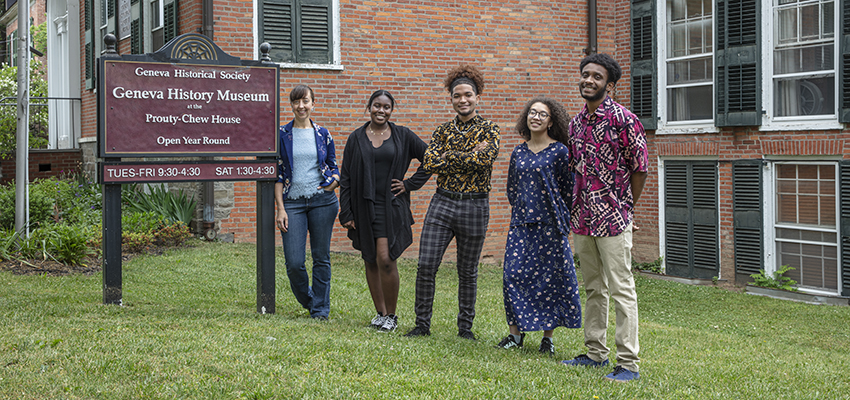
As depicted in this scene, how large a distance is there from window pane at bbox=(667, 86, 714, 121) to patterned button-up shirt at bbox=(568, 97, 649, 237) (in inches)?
396

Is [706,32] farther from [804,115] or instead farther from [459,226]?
[459,226]

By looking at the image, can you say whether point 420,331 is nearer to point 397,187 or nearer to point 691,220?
point 397,187

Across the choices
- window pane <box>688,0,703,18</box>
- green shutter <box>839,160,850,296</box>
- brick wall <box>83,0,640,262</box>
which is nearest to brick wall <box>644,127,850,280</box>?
green shutter <box>839,160,850,296</box>

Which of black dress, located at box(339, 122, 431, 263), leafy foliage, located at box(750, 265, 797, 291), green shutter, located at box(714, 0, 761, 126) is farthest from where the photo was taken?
green shutter, located at box(714, 0, 761, 126)

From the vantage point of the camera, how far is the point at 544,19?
1393cm

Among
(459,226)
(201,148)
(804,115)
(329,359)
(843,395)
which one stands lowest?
(843,395)

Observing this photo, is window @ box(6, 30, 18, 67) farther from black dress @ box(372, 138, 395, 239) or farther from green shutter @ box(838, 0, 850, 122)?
green shutter @ box(838, 0, 850, 122)

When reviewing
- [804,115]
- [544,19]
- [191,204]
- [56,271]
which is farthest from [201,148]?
[804,115]

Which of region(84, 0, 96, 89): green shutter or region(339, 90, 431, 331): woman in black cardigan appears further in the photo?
region(84, 0, 96, 89): green shutter

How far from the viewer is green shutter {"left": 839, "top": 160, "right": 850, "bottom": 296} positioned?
11.7m

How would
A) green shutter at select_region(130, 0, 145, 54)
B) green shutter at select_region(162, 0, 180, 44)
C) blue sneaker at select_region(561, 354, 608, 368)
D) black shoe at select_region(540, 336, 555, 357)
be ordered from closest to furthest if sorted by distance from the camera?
blue sneaker at select_region(561, 354, 608, 368), black shoe at select_region(540, 336, 555, 357), green shutter at select_region(162, 0, 180, 44), green shutter at select_region(130, 0, 145, 54)

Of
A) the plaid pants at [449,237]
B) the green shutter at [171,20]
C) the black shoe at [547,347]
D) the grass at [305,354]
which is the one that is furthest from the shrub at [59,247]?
the black shoe at [547,347]

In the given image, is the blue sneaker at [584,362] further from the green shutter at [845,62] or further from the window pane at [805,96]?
the window pane at [805,96]

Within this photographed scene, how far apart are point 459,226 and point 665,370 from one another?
1717 millimetres
